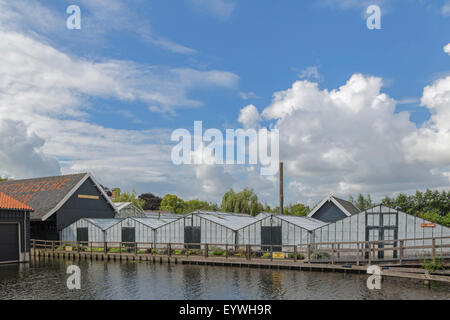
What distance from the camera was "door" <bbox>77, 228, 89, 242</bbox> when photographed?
50156 mm

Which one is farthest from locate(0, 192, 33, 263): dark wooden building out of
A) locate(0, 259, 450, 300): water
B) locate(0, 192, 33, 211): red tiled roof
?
locate(0, 259, 450, 300): water

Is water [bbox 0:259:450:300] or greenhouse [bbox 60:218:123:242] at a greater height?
greenhouse [bbox 60:218:123:242]

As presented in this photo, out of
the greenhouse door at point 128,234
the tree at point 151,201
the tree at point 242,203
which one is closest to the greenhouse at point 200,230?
the greenhouse door at point 128,234

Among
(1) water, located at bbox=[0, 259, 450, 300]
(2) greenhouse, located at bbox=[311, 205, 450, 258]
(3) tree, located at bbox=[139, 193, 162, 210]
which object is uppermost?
(3) tree, located at bbox=[139, 193, 162, 210]

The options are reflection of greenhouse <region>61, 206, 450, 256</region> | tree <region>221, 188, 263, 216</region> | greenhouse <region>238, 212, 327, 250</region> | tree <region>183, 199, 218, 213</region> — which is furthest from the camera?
tree <region>183, 199, 218, 213</region>

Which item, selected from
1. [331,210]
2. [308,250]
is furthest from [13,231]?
[331,210]

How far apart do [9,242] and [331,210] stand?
38.3m

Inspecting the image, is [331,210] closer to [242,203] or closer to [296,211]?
[242,203]

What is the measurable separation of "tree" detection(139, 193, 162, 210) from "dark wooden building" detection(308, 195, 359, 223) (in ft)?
235

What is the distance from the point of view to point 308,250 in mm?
31109

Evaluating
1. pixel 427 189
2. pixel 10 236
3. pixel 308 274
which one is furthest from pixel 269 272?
pixel 427 189

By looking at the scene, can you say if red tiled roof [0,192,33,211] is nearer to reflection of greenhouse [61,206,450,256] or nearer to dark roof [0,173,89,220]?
reflection of greenhouse [61,206,450,256]
